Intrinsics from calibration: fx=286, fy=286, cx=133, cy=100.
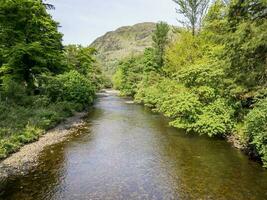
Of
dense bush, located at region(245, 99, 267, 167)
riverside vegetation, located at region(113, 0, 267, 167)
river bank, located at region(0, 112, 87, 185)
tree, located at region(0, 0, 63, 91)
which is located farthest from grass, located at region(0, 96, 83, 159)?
A: dense bush, located at region(245, 99, 267, 167)

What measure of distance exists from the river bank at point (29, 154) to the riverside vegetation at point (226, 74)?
351 inches

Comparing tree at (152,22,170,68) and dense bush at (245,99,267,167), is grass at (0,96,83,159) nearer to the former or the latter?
dense bush at (245,99,267,167)

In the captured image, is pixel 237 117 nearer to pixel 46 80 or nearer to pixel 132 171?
pixel 132 171

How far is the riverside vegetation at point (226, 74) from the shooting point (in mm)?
14633

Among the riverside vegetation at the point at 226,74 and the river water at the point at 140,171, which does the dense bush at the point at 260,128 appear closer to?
the riverside vegetation at the point at 226,74

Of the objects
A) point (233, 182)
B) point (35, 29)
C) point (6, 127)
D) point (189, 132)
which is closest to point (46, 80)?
point (35, 29)

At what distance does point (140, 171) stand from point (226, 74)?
8672 mm

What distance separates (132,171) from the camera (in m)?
13.5

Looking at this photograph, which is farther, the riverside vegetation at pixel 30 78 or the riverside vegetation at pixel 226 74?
the riverside vegetation at pixel 30 78

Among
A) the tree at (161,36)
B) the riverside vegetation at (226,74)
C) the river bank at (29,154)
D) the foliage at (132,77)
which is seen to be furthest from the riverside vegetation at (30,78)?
the foliage at (132,77)

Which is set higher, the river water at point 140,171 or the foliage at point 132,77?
the foliage at point 132,77

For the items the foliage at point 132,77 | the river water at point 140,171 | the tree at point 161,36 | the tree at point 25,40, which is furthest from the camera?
the foliage at point 132,77

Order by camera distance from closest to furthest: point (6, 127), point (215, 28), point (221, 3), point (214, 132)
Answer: point (6, 127)
point (214, 132)
point (215, 28)
point (221, 3)

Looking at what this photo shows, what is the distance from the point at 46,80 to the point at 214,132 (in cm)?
1810
